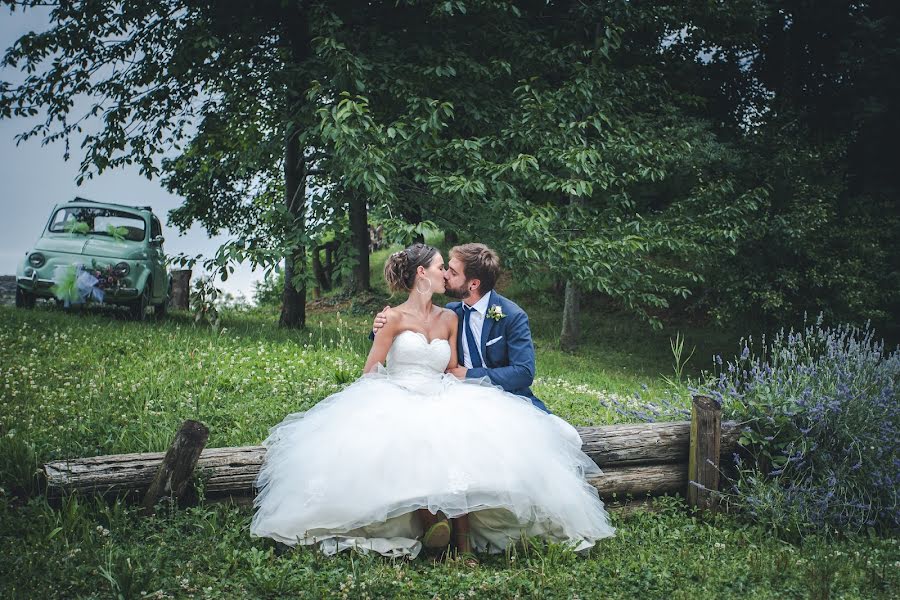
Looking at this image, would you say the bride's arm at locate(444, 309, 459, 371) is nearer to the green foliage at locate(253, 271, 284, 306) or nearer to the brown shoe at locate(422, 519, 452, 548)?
the brown shoe at locate(422, 519, 452, 548)

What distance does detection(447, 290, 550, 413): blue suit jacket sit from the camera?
18.3ft

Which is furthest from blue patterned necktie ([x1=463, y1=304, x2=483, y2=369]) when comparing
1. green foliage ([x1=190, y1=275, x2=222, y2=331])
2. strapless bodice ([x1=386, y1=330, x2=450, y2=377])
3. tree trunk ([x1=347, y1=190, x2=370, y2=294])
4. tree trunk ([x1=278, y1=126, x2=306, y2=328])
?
tree trunk ([x1=347, y1=190, x2=370, y2=294])

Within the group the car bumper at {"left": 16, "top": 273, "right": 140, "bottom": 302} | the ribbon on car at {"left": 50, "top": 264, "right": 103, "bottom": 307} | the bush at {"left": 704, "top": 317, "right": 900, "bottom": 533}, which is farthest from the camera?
the car bumper at {"left": 16, "top": 273, "right": 140, "bottom": 302}

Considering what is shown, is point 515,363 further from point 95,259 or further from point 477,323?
point 95,259

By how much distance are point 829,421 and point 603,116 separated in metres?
6.45

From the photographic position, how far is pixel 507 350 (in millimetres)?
5730

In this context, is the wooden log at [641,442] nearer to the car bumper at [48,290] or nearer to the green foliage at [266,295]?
the car bumper at [48,290]

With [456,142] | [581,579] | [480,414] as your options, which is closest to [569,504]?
[581,579]

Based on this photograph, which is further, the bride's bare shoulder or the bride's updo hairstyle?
the bride's bare shoulder

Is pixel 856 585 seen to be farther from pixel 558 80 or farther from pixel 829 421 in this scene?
pixel 558 80

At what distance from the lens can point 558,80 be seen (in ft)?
55.4

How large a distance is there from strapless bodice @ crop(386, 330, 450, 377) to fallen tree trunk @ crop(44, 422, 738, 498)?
1317mm

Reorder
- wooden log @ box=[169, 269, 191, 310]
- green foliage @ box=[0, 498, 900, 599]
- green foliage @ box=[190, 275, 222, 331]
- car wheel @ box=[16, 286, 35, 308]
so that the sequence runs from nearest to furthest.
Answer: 1. green foliage @ box=[0, 498, 900, 599]
2. green foliage @ box=[190, 275, 222, 331]
3. car wheel @ box=[16, 286, 35, 308]
4. wooden log @ box=[169, 269, 191, 310]

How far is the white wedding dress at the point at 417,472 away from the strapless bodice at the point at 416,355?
4.2 inches
